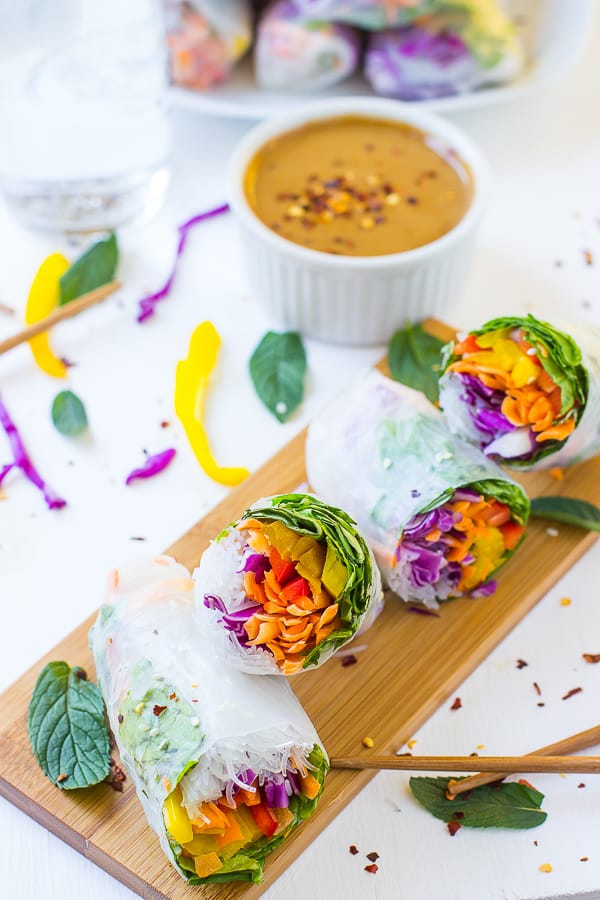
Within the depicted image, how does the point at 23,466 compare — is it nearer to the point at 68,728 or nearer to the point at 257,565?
the point at 68,728

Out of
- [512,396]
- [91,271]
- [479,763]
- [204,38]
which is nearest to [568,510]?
[512,396]

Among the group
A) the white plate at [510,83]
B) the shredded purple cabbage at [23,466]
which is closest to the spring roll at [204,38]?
the white plate at [510,83]

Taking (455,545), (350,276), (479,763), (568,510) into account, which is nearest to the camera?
(479,763)

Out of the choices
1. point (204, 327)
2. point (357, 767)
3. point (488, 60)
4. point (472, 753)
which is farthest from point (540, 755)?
point (488, 60)

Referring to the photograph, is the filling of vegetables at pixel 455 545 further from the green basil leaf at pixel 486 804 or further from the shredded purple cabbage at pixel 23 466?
the shredded purple cabbage at pixel 23 466

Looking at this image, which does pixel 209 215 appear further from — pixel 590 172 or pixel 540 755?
pixel 540 755
